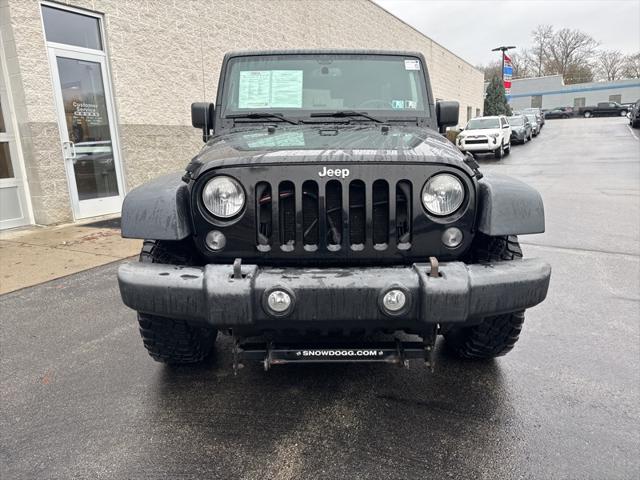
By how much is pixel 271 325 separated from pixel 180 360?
1.05 m

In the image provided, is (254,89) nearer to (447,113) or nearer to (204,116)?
(204,116)

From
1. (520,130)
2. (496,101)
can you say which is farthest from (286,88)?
(496,101)

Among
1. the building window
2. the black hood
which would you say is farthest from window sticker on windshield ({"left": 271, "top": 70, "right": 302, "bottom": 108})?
the building window

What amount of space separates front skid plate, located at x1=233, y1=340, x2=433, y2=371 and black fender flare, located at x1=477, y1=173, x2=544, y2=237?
0.66 metres

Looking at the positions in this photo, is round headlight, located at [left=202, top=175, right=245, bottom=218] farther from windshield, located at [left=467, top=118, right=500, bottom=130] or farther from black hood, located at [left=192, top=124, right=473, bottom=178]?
windshield, located at [left=467, top=118, right=500, bottom=130]

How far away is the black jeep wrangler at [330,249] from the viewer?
1.93 m

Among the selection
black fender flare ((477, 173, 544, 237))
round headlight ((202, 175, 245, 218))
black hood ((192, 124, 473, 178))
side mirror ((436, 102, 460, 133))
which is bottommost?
black fender flare ((477, 173, 544, 237))

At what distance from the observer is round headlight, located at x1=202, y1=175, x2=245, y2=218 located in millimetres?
2160

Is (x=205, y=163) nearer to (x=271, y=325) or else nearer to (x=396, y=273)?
(x=271, y=325)

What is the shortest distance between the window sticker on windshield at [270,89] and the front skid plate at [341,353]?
68.8 inches

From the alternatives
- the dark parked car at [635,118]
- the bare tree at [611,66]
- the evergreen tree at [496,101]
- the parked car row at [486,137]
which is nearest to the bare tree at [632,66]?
the bare tree at [611,66]

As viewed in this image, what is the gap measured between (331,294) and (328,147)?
2.57 feet

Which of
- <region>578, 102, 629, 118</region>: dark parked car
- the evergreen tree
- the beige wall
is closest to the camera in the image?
the beige wall

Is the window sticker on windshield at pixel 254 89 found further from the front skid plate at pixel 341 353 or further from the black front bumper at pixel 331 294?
the front skid plate at pixel 341 353
